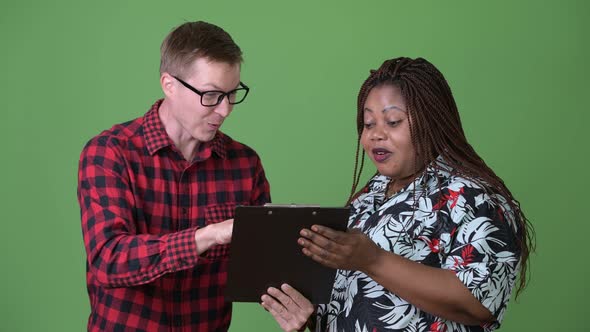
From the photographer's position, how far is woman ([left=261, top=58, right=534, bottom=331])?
6.26ft

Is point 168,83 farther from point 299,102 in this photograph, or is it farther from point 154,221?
point 299,102

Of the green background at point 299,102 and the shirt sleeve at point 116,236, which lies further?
the green background at point 299,102

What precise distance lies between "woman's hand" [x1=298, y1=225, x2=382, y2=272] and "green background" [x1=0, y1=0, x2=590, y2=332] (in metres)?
1.83

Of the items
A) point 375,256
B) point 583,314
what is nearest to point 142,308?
point 375,256

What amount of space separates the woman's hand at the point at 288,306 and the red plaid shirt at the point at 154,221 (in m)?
0.20

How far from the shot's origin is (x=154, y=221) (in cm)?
224

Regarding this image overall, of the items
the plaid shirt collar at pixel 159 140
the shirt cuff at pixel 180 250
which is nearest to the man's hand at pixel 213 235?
the shirt cuff at pixel 180 250

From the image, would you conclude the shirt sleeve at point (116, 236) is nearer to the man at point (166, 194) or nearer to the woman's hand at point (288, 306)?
the man at point (166, 194)

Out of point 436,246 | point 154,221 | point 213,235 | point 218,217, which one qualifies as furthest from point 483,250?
point 154,221

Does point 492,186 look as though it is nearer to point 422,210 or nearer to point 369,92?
point 422,210

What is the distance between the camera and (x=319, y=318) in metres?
2.29

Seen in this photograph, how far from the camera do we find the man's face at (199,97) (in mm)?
2215

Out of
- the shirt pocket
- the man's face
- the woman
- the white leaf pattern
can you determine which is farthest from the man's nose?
the white leaf pattern

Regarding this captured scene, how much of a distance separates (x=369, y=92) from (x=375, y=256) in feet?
1.74
